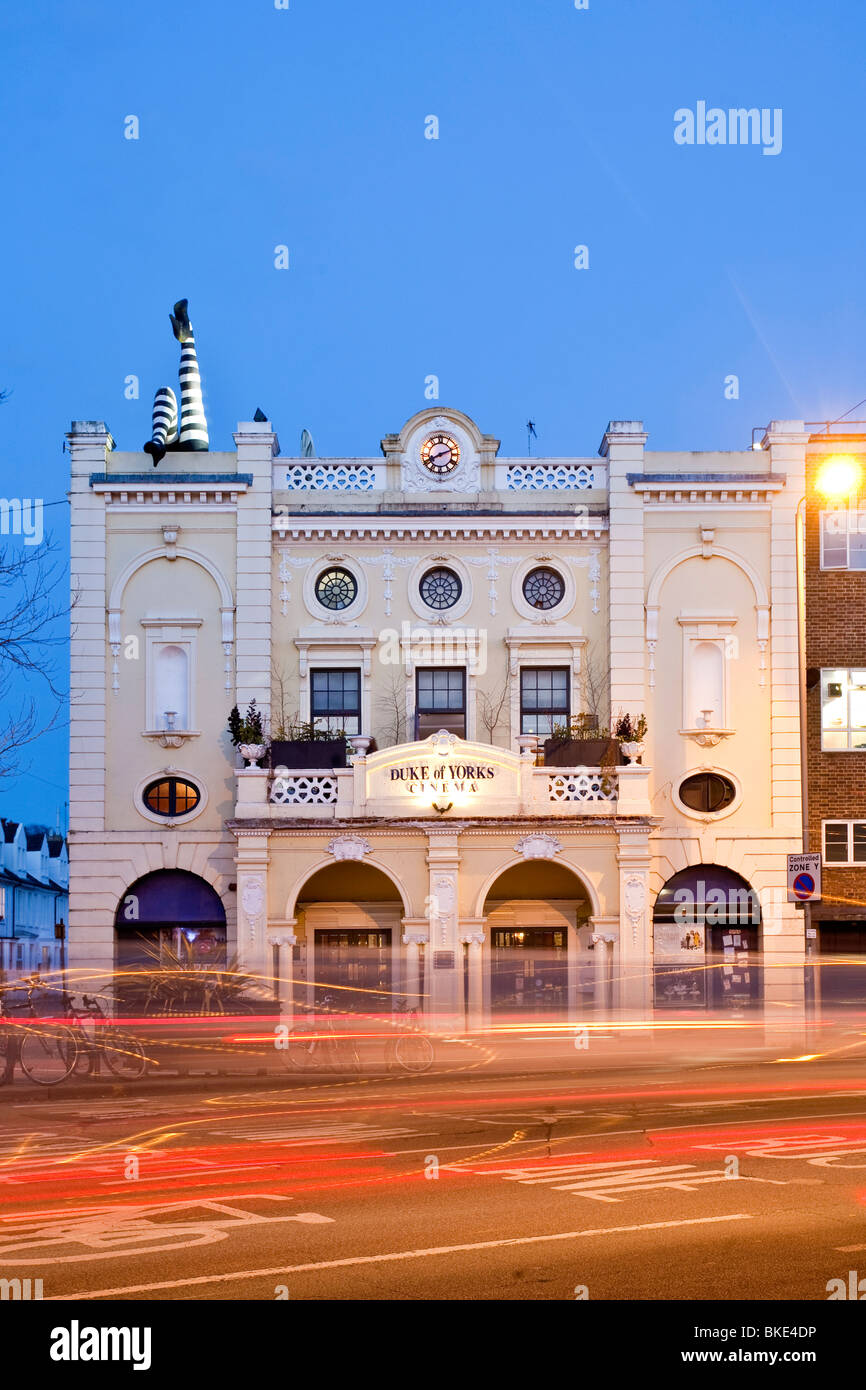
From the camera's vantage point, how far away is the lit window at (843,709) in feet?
120

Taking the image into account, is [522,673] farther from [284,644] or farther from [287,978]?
[287,978]

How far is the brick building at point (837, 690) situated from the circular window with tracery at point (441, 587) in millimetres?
7884

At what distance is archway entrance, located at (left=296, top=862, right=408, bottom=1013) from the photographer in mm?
35344

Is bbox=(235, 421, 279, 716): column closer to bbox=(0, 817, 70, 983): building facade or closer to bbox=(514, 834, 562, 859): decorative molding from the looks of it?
bbox=(514, 834, 562, 859): decorative molding

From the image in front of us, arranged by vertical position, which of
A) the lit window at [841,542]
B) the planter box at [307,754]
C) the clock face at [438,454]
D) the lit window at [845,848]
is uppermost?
the clock face at [438,454]

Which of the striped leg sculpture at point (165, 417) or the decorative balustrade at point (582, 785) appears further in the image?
the striped leg sculpture at point (165, 417)

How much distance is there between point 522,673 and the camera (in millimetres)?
36656

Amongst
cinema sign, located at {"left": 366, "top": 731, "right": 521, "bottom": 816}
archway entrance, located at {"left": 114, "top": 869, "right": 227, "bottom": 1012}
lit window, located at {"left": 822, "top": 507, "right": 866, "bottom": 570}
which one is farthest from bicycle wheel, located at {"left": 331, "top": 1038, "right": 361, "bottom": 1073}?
lit window, located at {"left": 822, "top": 507, "right": 866, "bottom": 570}

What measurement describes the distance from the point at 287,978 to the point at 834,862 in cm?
1234

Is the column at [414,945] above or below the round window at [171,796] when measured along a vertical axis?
below

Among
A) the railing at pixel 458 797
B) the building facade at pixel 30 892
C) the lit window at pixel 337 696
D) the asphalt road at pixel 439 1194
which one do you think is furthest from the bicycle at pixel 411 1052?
the building facade at pixel 30 892

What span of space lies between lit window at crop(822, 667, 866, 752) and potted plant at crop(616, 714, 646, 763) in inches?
180

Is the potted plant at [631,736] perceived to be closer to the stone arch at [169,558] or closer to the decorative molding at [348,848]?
the decorative molding at [348,848]
